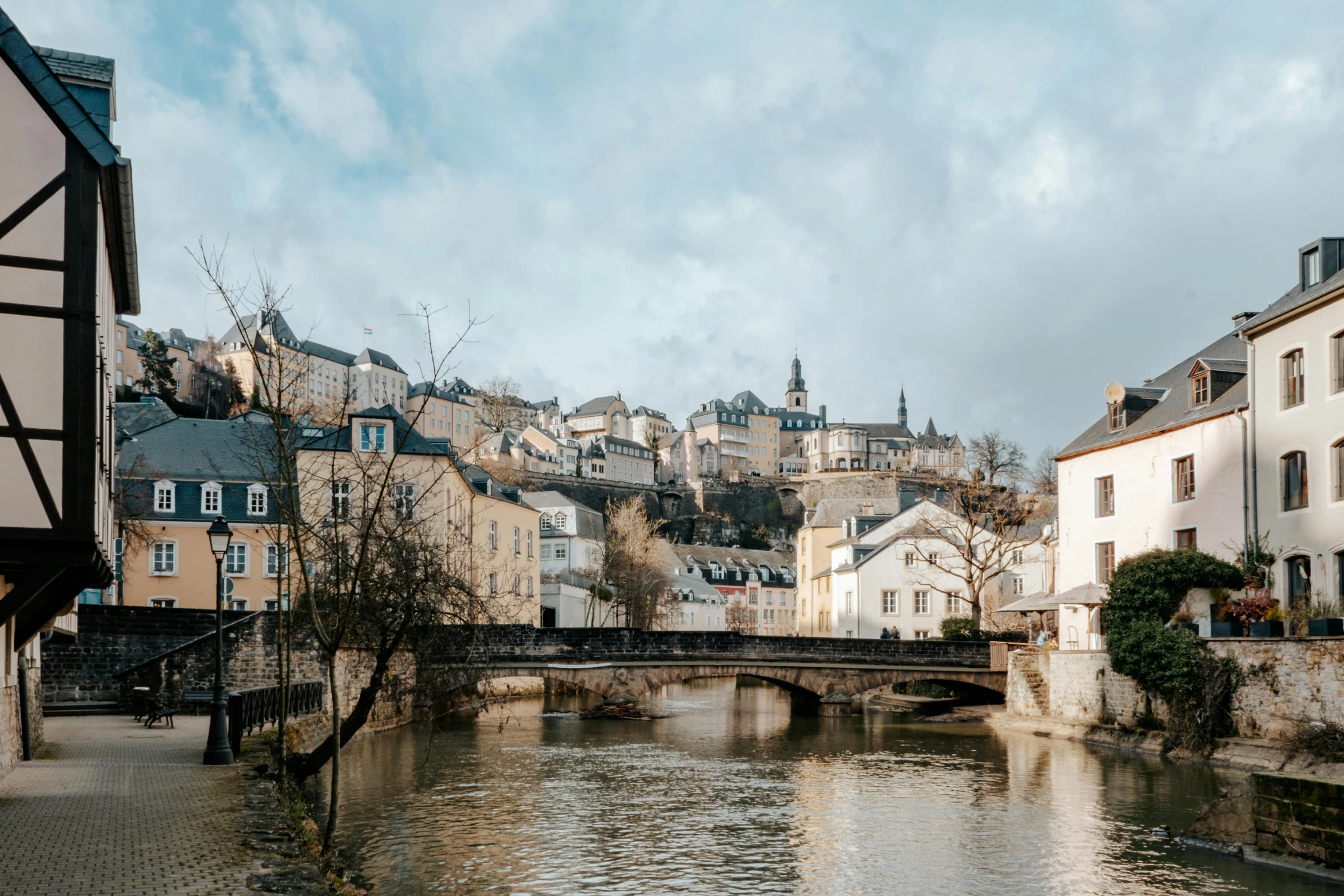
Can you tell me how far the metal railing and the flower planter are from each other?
19.4 m

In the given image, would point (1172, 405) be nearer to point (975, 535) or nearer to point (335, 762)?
point (975, 535)

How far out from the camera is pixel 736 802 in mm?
20781

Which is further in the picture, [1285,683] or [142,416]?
[142,416]

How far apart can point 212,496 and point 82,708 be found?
48.2ft

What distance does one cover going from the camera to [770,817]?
19.5 meters

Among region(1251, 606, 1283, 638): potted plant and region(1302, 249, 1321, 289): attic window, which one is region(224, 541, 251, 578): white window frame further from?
region(1302, 249, 1321, 289): attic window

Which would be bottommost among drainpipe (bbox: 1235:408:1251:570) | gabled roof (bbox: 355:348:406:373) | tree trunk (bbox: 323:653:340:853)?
tree trunk (bbox: 323:653:340:853)

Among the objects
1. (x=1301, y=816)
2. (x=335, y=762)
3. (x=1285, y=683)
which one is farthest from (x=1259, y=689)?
(x=335, y=762)

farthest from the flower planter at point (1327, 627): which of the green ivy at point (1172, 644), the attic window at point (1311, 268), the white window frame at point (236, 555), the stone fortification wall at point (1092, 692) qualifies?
the white window frame at point (236, 555)

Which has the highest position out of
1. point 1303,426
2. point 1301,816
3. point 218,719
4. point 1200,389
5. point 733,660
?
point 1200,389

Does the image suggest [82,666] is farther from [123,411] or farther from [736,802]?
[123,411]

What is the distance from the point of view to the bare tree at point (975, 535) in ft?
145

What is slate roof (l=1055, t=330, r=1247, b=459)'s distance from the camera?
30.1 metres

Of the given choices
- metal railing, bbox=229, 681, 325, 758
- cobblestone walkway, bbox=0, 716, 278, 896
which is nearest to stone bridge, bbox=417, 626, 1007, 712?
metal railing, bbox=229, 681, 325, 758
